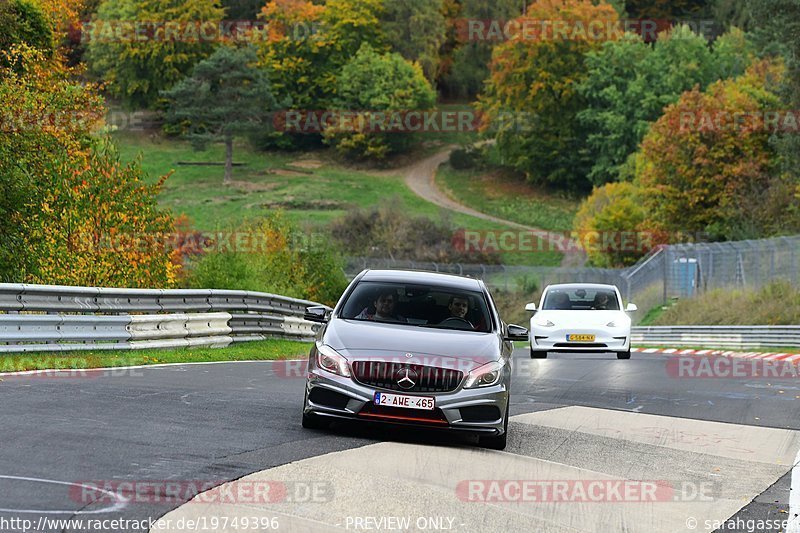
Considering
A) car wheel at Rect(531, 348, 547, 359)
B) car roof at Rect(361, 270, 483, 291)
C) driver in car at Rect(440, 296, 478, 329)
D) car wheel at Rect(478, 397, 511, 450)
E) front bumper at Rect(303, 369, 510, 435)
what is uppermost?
car roof at Rect(361, 270, 483, 291)

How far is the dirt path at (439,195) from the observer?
9238 cm

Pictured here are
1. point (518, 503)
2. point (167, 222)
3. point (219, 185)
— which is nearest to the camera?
point (518, 503)

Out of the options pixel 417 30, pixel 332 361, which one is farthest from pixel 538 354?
pixel 417 30

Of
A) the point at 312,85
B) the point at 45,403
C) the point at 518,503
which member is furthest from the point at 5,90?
the point at 312,85

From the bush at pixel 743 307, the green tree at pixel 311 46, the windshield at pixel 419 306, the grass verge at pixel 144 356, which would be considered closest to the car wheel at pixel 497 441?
the windshield at pixel 419 306

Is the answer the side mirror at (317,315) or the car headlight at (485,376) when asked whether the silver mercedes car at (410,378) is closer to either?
the car headlight at (485,376)

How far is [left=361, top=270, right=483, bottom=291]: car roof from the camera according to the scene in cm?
1312

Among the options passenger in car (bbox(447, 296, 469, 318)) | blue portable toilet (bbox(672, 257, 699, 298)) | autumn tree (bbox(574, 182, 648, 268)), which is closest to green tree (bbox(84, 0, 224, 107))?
autumn tree (bbox(574, 182, 648, 268))

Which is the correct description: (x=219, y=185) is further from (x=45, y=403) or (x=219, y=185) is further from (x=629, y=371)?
(x=45, y=403)

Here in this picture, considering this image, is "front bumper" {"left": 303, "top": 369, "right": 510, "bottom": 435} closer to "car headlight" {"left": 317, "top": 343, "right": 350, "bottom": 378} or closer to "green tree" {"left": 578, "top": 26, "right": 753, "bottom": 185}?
"car headlight" {"left": 317, "top": 343, "right": 350, "bottom": 378}

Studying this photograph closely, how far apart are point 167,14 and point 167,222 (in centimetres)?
10913

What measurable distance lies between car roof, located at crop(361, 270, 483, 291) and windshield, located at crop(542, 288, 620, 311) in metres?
13.7

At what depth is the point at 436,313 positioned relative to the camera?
12.8 meters

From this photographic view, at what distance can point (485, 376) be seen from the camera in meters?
11.5
